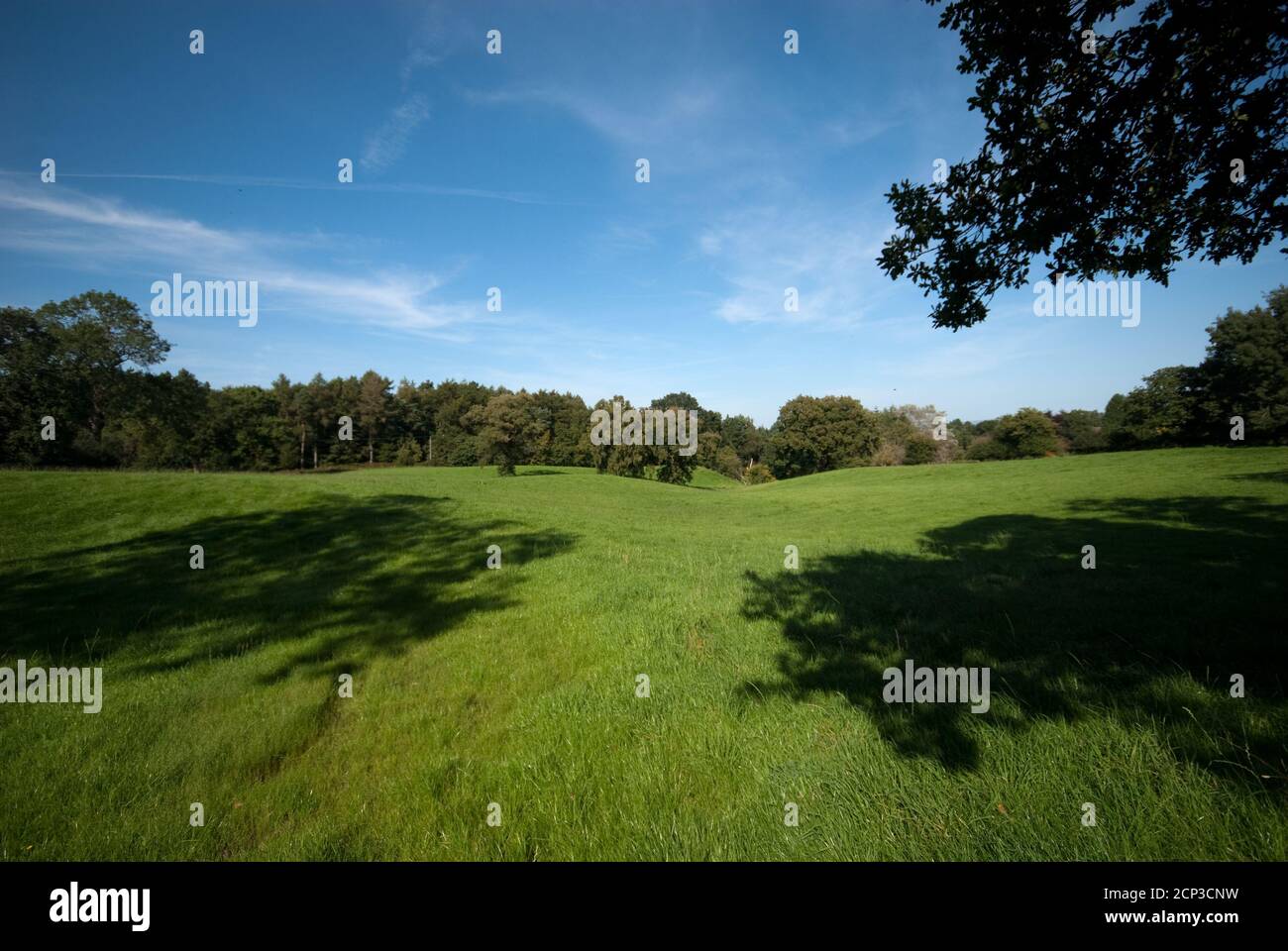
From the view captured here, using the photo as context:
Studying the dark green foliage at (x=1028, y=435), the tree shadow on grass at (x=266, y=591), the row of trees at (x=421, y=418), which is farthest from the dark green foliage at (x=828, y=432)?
the tree shadow on grass at (x=266, y=591)

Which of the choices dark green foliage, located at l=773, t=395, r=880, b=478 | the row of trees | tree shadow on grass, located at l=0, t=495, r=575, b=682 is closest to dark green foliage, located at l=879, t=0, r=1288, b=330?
tree shadow on grass, located at l=0, t=495, r=575, b=682

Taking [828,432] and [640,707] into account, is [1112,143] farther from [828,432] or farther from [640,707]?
[828,432]

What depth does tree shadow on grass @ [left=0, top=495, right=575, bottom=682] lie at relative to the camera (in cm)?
611

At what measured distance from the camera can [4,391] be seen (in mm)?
50125

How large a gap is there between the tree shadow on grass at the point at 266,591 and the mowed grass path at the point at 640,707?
0.22 ft

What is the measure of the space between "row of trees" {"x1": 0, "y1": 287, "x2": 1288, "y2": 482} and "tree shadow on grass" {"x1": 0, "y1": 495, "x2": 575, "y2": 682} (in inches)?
792

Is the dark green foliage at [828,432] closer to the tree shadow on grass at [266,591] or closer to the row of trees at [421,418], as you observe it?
the row of trees at [421,418]

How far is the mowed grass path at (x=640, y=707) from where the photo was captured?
2924 millimetres

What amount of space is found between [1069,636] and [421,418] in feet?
350

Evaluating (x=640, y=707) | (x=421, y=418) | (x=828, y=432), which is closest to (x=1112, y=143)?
(x=640, y=707)

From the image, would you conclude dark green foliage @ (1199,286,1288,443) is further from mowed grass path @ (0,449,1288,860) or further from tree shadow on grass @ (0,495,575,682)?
tree shadow on grass @ (0,495,575,682)
